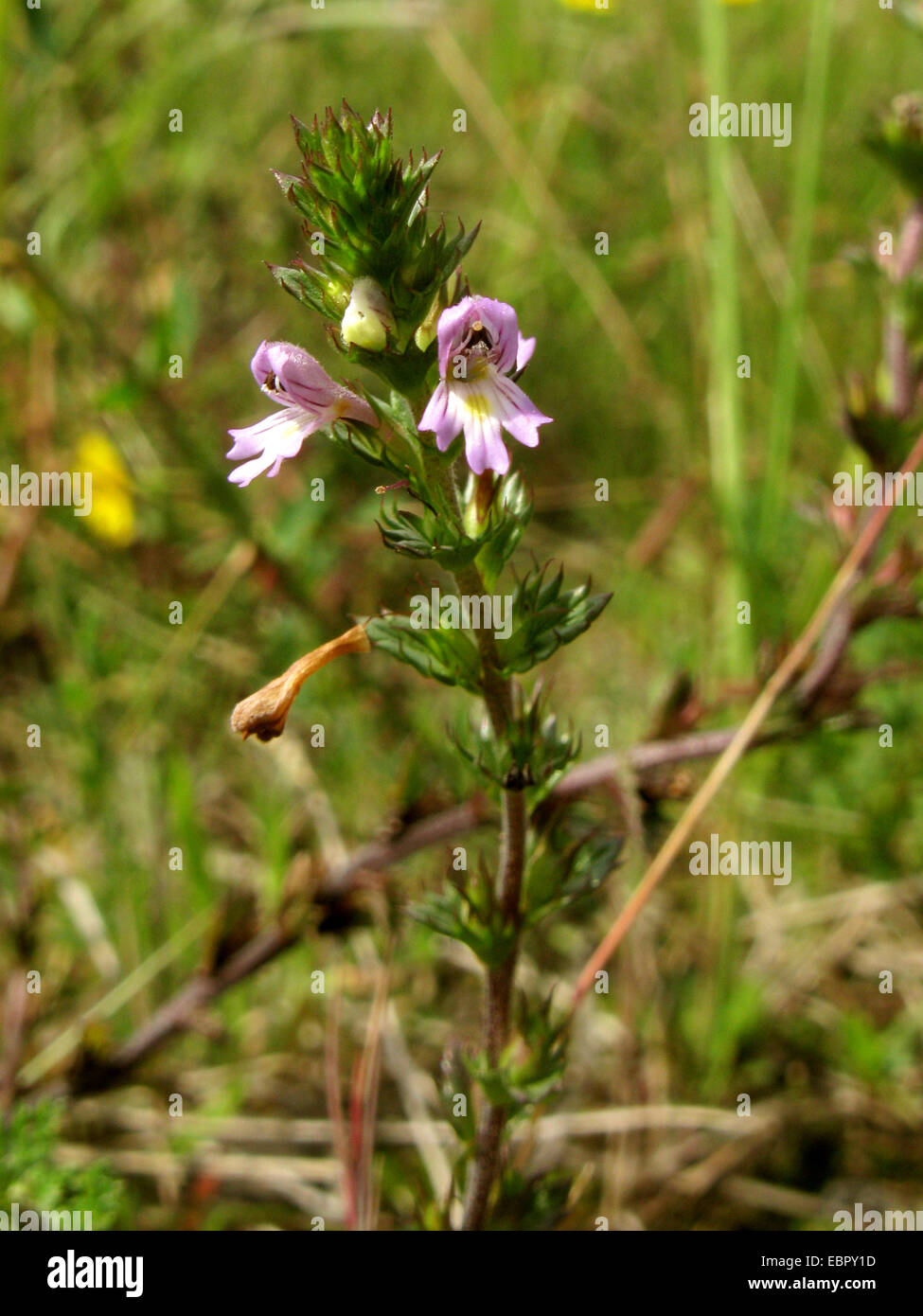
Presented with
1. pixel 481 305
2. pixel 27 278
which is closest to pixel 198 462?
pixel 27 278

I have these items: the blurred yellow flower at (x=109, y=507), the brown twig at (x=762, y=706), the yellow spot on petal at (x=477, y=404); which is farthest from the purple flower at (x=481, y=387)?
the blurred yellow flower at (x=109, y=507)

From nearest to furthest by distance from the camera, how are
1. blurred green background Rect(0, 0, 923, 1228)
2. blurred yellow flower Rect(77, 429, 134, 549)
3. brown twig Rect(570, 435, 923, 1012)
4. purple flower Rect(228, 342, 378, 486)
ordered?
1. purple flower Rect(228, 342, 378, 486)
2. brown twig Rect(570, 435, 923, 1012)
3. blurred green background Rect(0, 0, 923, 1228)
4. blurred yellow flower Rect(77, 429, 134, 549)

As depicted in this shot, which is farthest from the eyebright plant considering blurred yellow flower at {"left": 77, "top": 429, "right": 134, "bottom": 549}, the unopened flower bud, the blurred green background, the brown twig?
blurred yellow flower at {"left": 77, "top": 429, "right": 134, "bottom": 549}

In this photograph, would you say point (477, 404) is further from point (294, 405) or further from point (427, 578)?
point (427, 578)

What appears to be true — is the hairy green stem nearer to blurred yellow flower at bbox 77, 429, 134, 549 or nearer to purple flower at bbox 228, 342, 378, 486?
purple flower at bbox 228, 342, 378, 486

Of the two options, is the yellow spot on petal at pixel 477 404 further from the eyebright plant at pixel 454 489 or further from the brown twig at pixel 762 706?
the brown twig at pixel 762 706

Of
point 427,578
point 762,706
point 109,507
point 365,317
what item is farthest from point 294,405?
point 109,507
